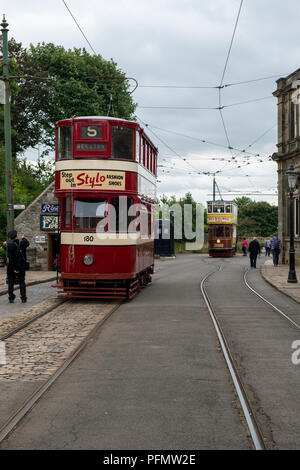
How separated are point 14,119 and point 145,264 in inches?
1039

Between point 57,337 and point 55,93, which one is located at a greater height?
point 55,93

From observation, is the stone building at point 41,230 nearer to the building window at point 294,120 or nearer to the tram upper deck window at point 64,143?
the tram upper deck window at point 64,143

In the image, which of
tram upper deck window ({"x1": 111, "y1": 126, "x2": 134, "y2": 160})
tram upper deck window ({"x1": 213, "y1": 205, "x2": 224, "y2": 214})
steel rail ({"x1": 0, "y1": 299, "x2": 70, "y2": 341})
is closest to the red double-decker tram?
tram upper deck window ({"x1": 111, "y1": 126, "x2": 134, "y2": 160})

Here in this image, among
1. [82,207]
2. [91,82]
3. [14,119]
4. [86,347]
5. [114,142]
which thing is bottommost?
[86,347]

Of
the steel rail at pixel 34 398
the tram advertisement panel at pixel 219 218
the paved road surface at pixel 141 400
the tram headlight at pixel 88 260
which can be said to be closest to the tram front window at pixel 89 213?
the tram headlight at pixel 88 260

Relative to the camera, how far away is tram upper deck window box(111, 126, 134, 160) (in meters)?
15.1

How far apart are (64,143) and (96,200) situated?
182 cm

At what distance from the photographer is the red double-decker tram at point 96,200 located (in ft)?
48.6

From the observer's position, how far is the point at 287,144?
35.5m

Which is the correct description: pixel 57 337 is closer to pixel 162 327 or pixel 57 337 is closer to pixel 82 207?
pixel 162 327

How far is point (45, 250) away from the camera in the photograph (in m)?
27.9

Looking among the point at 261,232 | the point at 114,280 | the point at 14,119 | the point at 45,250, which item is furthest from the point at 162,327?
the point at 261,232

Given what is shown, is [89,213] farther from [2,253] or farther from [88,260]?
[2,253]

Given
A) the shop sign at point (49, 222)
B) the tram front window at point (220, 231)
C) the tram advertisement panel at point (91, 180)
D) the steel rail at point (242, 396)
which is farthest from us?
the tram front window at point (220, 231)
